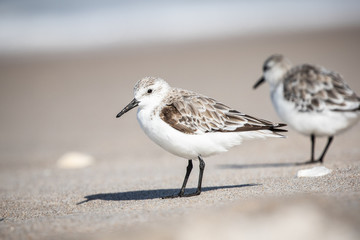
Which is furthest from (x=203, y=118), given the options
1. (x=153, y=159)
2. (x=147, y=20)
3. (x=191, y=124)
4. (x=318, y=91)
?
(x=147, y=20)

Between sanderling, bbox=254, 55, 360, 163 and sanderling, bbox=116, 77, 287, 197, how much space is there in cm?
181

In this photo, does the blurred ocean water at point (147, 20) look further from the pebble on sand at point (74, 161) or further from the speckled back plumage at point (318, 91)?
the speckled back plumage at point (318, 91)

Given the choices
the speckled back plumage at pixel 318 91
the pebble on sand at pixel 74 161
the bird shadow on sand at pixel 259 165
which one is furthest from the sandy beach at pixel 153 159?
the speckled back plumage at pixel 318 91

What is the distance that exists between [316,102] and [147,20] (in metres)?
17.9

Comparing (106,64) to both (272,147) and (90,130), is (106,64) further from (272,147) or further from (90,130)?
(272,147)

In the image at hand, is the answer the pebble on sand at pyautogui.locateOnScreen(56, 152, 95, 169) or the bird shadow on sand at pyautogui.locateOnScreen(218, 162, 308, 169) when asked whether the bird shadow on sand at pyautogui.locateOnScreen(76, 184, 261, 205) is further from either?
the pebble on sand at pyautogui.locateOnScreen(56, 152, 95, 169)

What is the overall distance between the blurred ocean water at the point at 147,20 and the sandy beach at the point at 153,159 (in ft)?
4.97

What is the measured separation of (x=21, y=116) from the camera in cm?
1350

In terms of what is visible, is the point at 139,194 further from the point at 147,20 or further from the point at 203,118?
the point at 147,20

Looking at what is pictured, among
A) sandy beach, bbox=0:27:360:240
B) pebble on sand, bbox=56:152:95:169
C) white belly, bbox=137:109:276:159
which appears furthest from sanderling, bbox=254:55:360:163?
pebble on sand, bbox=56:152:95:169

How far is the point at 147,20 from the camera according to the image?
23.7m

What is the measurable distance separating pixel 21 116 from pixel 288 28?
12854 mm

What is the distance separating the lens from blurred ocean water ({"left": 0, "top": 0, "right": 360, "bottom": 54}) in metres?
21.6

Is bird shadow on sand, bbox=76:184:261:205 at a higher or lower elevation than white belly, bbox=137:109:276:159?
lower
